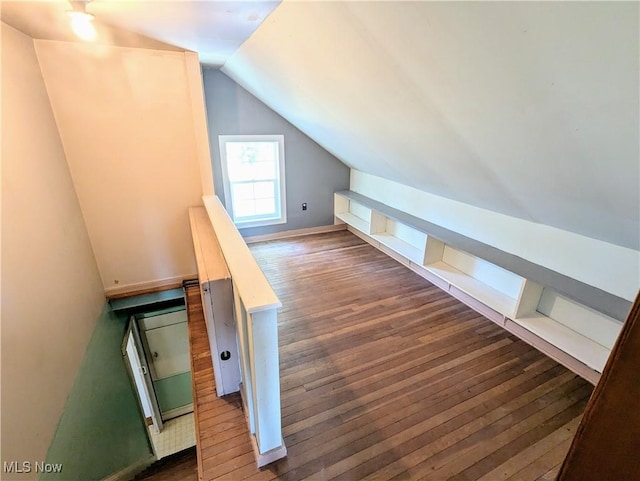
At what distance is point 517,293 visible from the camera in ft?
8.59

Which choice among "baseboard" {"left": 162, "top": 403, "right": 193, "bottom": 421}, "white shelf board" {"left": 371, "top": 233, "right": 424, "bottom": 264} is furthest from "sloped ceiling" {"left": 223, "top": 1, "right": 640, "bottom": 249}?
"baseboard" {"left": 162, "top": 403, "right": 193, "bottom": 421}

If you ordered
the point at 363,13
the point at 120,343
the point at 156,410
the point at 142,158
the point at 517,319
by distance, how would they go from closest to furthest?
the point at 363,13, the point at 517,319, the point at 142,158, the point at 120,343, the point at 156,410

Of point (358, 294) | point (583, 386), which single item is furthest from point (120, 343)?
point (583, 386)

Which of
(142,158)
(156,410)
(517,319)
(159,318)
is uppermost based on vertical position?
(142,158)

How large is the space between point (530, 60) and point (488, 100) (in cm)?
32

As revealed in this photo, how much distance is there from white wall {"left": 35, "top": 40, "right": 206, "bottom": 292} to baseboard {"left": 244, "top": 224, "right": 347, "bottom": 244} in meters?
1.40

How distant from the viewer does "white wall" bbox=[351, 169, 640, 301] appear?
193 centimetres

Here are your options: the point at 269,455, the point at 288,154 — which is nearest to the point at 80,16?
the point at 269,455

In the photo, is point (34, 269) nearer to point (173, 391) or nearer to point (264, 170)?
point (264, 170)

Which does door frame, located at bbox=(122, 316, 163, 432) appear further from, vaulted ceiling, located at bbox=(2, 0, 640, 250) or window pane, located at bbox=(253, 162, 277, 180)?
vaulted ceiling, located at bbox=(2, 0, 640, 250)

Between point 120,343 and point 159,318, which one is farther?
point 159,318

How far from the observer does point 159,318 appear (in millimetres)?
3771

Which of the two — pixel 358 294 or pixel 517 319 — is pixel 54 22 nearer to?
pixel 358 294

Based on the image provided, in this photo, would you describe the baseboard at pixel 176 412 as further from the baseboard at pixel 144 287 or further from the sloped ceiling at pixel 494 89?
the sloped ceiling at pixel 494 89
